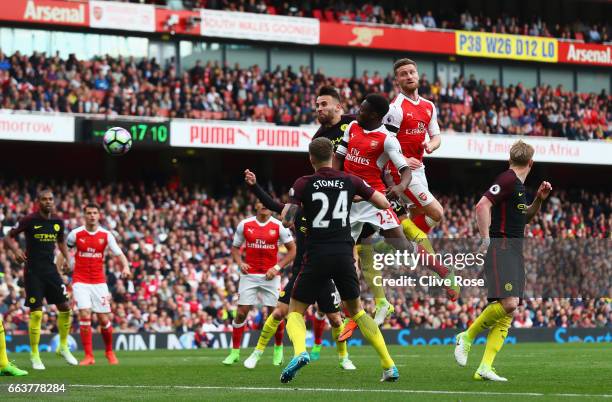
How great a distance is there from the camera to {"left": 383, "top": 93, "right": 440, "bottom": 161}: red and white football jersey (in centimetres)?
1367

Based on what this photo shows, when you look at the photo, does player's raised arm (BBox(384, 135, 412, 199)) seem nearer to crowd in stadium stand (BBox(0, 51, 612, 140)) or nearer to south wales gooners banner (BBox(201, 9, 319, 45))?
crowd in stadium stand (BBox(0, 51, 612, 140))

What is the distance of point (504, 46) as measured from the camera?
45156 mm

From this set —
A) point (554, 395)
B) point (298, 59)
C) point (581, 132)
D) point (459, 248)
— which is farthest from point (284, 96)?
point (554, 395)

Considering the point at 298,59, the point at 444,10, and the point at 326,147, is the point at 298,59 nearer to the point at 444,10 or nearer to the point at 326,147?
the point at 444,10

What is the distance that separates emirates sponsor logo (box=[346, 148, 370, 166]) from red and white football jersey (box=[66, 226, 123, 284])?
6719 millimetres

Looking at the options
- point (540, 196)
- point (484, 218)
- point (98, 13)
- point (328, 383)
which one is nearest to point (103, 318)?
point (328, 383)

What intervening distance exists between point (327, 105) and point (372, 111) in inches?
38.9

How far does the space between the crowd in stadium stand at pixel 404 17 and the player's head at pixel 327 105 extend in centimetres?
2624

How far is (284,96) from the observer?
39094 millimetres

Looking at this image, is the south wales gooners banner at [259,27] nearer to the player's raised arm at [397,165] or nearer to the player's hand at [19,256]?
the player's hand at [19,256]

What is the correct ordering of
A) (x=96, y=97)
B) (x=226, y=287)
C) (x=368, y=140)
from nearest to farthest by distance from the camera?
1. (x=368, y=140)
2. (x=226, y=287)
3. (x=96, y=97)

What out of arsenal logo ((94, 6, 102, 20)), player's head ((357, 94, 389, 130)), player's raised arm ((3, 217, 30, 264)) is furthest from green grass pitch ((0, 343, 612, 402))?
arsenal logo ((94, 6, 102, 20))

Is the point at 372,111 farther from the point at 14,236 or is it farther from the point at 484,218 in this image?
the point at 14,236

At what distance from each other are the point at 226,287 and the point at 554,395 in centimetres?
2139
